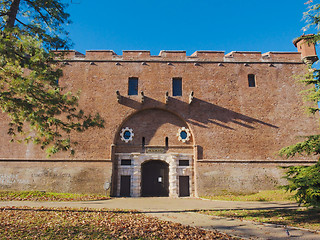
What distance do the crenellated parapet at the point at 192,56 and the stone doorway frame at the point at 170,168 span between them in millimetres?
8213

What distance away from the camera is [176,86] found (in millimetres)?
20125

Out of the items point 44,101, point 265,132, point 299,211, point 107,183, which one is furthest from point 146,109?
point 299,211

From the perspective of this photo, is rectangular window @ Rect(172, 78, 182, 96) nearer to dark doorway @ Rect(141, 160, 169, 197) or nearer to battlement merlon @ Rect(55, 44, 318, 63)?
battlement merlon @ Rect(55, 44, 318, 63)

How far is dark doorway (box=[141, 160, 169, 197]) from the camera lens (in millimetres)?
18750

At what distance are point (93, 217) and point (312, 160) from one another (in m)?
17.8

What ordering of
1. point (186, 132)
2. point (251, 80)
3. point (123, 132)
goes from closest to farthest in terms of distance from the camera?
1. point (123, 132)
2. point (186, 132)
3. point (251, 80)

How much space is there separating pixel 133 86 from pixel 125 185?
8.22 meters

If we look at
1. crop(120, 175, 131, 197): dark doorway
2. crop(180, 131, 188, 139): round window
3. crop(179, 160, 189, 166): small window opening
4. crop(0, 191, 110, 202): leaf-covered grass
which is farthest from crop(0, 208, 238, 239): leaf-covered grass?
crop(180, 131, 188, 139): round window

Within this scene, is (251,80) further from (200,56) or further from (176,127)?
(176,127)

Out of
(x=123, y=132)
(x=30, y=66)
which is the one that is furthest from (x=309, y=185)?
(x=123, y=132)

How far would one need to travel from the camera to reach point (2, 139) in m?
18.7

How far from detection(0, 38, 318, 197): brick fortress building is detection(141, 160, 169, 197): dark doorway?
0.08 metres

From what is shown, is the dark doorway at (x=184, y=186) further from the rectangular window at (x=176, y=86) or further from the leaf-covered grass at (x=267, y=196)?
the rectangular window at (x=176, y=86)

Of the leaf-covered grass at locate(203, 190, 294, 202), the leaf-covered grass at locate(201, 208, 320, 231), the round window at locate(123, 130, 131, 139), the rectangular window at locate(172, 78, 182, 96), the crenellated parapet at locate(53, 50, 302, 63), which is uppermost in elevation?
the crenellated parapet at locate(53, 50, 302, 63)
